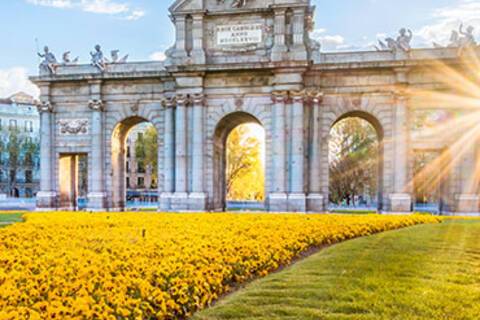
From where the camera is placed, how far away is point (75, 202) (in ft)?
112

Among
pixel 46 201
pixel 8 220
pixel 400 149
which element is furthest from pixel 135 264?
pixel 46 201

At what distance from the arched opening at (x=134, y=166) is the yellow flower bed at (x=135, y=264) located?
1548 centimetres

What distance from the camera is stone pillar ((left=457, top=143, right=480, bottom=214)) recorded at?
93.2 ft

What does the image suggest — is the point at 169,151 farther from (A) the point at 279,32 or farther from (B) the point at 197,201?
(A) the point at 279,32

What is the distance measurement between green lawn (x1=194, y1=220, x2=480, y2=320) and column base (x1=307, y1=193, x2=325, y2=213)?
15022mm

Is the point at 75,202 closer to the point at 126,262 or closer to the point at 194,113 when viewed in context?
the point at 194,113

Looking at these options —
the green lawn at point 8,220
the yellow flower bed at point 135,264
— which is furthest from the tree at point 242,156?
the yellow flower bed at point 135,264

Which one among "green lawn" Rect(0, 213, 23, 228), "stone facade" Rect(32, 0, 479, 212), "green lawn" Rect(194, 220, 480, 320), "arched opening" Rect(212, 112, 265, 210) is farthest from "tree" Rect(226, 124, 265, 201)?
"green lawn" Rect(194, 220, 480, 320)

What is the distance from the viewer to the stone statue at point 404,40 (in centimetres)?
2866

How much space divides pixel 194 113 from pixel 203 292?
2171cm

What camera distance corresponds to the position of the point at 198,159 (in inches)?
1166

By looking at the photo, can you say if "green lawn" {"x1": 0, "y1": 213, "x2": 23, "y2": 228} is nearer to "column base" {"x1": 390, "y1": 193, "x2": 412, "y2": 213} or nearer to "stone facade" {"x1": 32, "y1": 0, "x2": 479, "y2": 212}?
"stone facade" {"x1": 32, "y1": 0, "x2": 479, "y2": 212}

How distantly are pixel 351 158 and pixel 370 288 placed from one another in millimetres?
43054

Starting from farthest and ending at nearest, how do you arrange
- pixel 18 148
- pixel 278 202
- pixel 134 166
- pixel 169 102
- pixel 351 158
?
pixel 134 166 → pixel 18 148 → pixel 351 158 → pixel 169 102 → pixel 278 202
